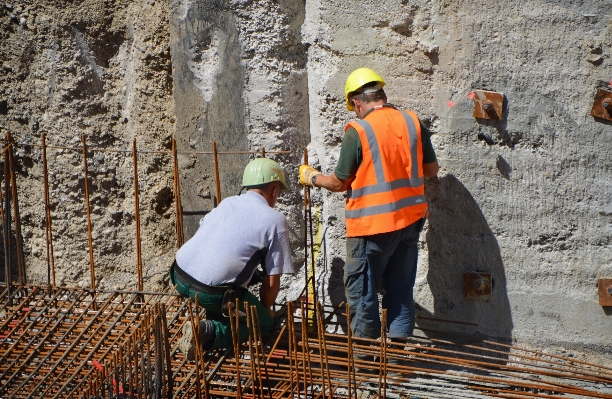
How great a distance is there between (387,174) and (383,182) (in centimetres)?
5

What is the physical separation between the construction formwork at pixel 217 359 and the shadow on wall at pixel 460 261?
4.0 inches

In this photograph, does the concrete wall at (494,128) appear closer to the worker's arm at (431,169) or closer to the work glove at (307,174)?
the worker's arm at (431,169)

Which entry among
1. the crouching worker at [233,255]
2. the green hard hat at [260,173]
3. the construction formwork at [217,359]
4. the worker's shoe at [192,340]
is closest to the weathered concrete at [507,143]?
the construction formwork at [217,359]

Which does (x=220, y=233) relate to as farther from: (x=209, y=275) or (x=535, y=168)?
(x=535, y=168)

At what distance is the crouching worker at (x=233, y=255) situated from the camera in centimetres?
412

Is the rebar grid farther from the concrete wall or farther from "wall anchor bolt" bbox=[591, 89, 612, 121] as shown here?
"wall anchor bolt" bbox=[591, 89, 612, 121]

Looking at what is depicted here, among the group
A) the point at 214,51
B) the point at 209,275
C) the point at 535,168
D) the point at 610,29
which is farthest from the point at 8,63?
the point at 610,29

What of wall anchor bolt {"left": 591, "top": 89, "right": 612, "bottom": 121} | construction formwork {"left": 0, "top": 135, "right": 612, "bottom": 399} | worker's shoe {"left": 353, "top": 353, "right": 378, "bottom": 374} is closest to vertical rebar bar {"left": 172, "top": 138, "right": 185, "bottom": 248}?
construction formwork {"left": 0, "top": 135, "right": 612, "bottom": 399}

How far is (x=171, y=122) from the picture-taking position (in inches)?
212

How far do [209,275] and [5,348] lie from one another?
56.5 inches

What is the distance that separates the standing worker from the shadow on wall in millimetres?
391

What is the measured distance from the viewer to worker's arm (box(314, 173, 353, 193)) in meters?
4.23

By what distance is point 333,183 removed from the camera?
13.9 feet

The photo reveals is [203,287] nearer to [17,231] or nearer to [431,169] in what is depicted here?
[431,169]
